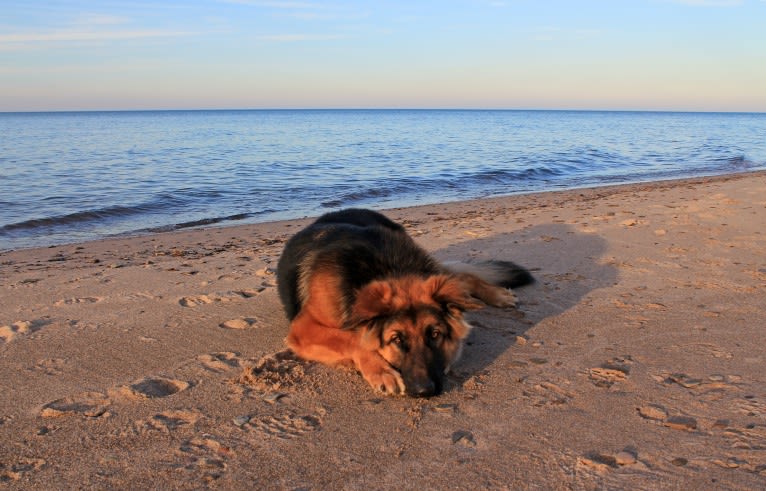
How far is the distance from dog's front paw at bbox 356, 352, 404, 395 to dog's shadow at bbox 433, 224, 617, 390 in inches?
17.2

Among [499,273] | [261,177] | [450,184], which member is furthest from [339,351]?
[261,177]

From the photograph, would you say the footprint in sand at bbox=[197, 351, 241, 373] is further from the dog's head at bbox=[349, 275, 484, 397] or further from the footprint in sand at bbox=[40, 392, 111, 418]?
the dog's head at bbox=[349, 275, 484, 397]

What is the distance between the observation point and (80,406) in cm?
337

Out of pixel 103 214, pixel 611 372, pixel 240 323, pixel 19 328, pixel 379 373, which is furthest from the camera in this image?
pixel 103 214

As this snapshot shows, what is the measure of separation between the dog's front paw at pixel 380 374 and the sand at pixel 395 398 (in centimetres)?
9

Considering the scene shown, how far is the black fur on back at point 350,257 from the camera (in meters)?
A: 4.03

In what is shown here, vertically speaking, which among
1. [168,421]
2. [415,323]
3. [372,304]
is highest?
[372,304]

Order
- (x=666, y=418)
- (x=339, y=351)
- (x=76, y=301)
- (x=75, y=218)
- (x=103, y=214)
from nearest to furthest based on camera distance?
(x=666, y=418), (x=339, y=351), (x=76, y=301), (x=75, y=218), (x=103, y=214)

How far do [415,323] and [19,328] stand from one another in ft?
10.6

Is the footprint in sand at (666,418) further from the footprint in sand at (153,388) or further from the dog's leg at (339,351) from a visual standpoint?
the footprint in sand at (153,388)

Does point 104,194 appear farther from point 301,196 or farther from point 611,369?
point 611,369

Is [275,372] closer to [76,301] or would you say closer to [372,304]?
[372,304]

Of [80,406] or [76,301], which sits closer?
[80,406]

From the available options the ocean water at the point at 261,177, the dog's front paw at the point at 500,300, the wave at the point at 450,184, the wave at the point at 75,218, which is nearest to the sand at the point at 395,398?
the dog's front paw at the point at 500,300
